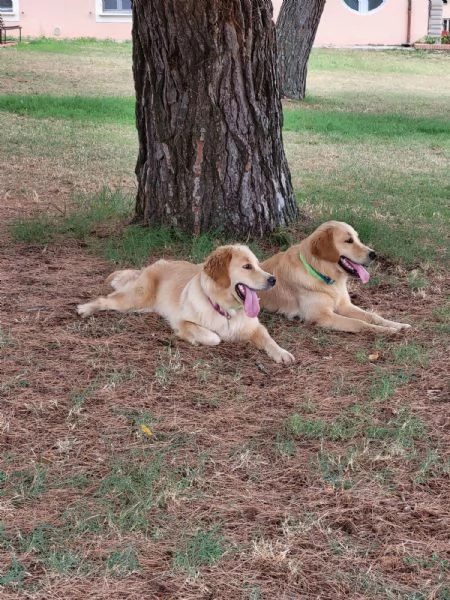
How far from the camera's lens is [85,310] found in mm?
5820

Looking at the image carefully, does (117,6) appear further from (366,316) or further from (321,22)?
(366,316)

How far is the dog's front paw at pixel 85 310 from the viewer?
19.1 feet

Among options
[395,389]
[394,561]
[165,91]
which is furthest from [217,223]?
[394,561]

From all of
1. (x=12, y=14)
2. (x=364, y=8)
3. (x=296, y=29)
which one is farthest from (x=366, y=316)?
(x=364, y=8)

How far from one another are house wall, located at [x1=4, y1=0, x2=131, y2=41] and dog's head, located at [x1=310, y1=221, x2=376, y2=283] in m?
30.1

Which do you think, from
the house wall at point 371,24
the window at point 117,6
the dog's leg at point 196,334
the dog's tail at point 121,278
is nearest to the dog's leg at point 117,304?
the dog's tail at point 121,278

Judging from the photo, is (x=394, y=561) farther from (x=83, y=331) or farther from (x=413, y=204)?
(x=413, y=204)

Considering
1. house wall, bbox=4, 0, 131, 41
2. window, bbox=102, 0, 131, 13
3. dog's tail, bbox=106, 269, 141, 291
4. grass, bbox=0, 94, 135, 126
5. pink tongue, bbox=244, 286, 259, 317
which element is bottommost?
dog's tail, bbox=106, 269, 141, 291

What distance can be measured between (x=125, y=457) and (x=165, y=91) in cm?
418

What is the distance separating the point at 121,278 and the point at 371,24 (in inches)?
1265

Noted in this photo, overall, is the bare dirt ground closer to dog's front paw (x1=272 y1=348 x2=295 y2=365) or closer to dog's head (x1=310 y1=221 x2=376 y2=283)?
dog's front paw (x1=272 y1=348 x2=295 y2=365)

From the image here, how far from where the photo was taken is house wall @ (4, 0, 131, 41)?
107 ft

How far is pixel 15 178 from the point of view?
10172mm

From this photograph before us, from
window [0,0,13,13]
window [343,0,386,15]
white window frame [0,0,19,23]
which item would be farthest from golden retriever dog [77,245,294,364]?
window [343,0,386,15]
